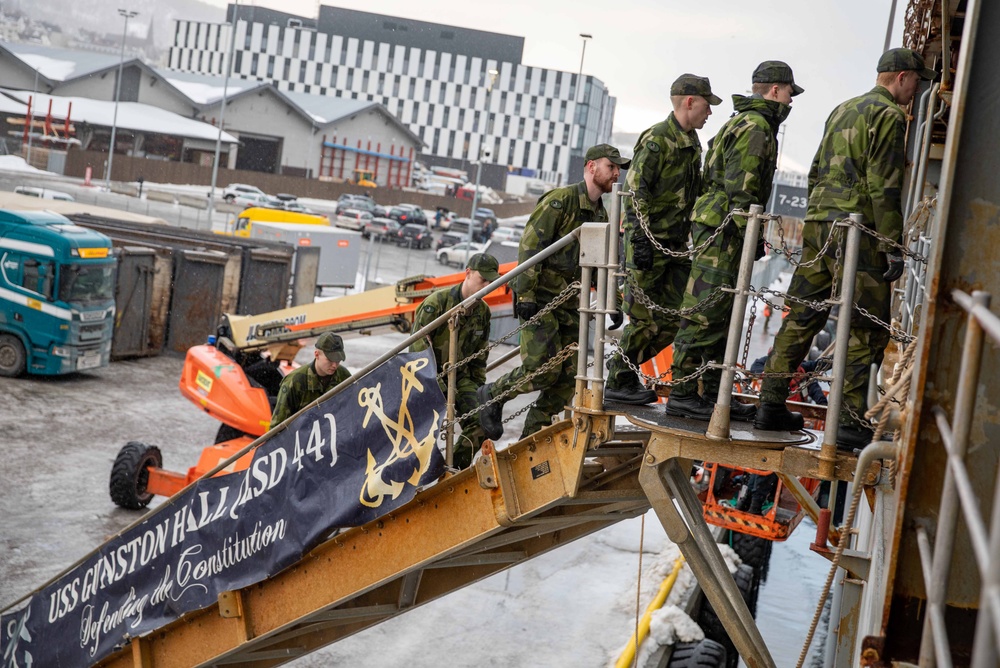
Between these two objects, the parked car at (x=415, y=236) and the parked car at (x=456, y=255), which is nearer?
the parked car at (x=456, y=255)

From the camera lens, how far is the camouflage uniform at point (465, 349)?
628 centimetres

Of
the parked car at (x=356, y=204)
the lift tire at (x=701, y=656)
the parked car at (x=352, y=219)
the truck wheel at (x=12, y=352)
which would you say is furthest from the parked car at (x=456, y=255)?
the lift tire at (x=701, y=656)

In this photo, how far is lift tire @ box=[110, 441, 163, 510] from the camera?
13039 millimetres

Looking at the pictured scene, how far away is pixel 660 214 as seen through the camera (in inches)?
232

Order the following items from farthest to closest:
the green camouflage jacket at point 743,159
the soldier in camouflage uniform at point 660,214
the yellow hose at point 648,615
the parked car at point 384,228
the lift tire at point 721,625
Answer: the parked car at point 384,228, the lift tire at point 721,625, the yellow hose at point 648,615, the soldier in camouflage uniform at point 660,214, the green camouflage jacket at point 743,159

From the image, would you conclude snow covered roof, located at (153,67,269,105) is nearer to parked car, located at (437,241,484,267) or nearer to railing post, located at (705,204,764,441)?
parked car, located at (437,241,484,267)

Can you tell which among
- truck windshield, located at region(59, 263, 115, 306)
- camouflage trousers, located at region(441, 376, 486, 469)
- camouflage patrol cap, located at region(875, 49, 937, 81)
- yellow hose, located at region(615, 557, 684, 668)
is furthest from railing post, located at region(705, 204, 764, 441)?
truck windshield, located at region(59, 263, 115, 306)

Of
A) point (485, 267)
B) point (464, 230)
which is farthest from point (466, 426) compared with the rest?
point (464, 230)

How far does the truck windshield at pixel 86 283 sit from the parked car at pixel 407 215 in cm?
3957

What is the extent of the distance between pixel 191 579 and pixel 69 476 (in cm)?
895

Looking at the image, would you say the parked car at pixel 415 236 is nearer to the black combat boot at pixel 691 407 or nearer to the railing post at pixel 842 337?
the black combat boot at pixel 691 407

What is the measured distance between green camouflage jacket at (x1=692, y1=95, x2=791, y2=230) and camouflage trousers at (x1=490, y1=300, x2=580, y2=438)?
3.92ft

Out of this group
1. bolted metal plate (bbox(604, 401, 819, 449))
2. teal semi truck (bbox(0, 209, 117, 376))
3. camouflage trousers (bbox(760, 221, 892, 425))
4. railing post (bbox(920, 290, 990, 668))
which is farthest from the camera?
teal semi truck (bbox(0, 209, 117, 376))

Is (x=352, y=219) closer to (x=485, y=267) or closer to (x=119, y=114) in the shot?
Answer: (x=119, y=114)
